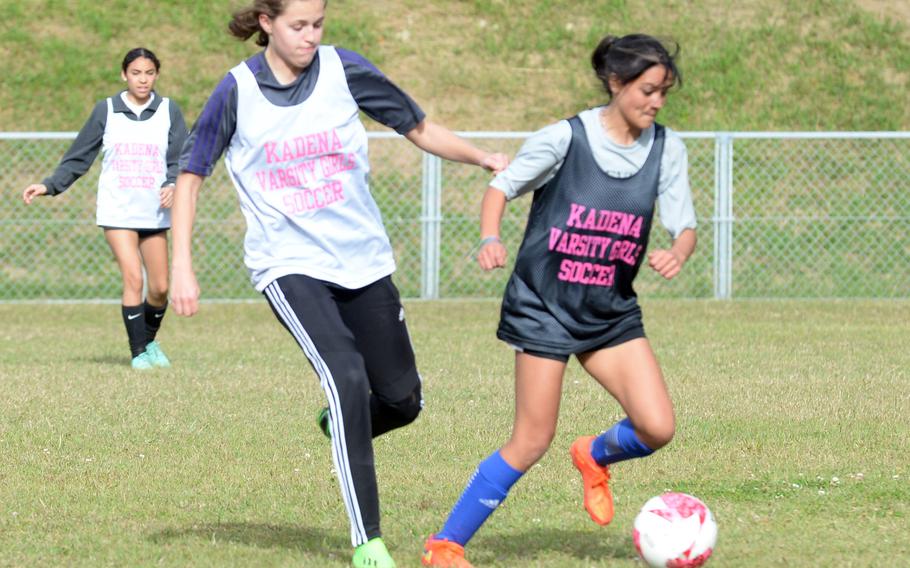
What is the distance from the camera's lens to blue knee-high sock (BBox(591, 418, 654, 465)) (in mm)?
5211

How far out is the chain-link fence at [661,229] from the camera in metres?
17.2

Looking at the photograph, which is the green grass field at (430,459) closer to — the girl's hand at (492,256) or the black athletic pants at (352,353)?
the black athletic pants at (352,353)

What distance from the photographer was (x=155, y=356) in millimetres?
10977

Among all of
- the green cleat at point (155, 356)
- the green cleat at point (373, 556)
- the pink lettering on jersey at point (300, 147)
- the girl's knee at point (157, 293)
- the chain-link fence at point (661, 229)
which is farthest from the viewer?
the chain-link fence at point (661, 229)

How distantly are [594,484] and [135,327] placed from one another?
613 cm

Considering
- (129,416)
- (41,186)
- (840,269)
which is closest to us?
(129,416)

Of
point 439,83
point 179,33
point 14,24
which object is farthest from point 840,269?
point 14,24

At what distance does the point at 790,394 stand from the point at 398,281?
8800mm

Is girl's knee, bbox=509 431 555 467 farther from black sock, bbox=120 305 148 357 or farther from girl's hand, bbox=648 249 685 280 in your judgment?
black sock, bbox=120 305 148 357

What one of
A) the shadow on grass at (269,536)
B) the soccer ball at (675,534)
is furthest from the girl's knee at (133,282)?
the soccer ball at (675,534)

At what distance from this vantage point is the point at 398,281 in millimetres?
17609

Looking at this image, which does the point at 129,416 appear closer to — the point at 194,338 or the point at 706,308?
the point at 194,338

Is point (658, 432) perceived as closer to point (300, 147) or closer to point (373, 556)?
point (373, 556)

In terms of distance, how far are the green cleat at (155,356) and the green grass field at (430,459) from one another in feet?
0.50
